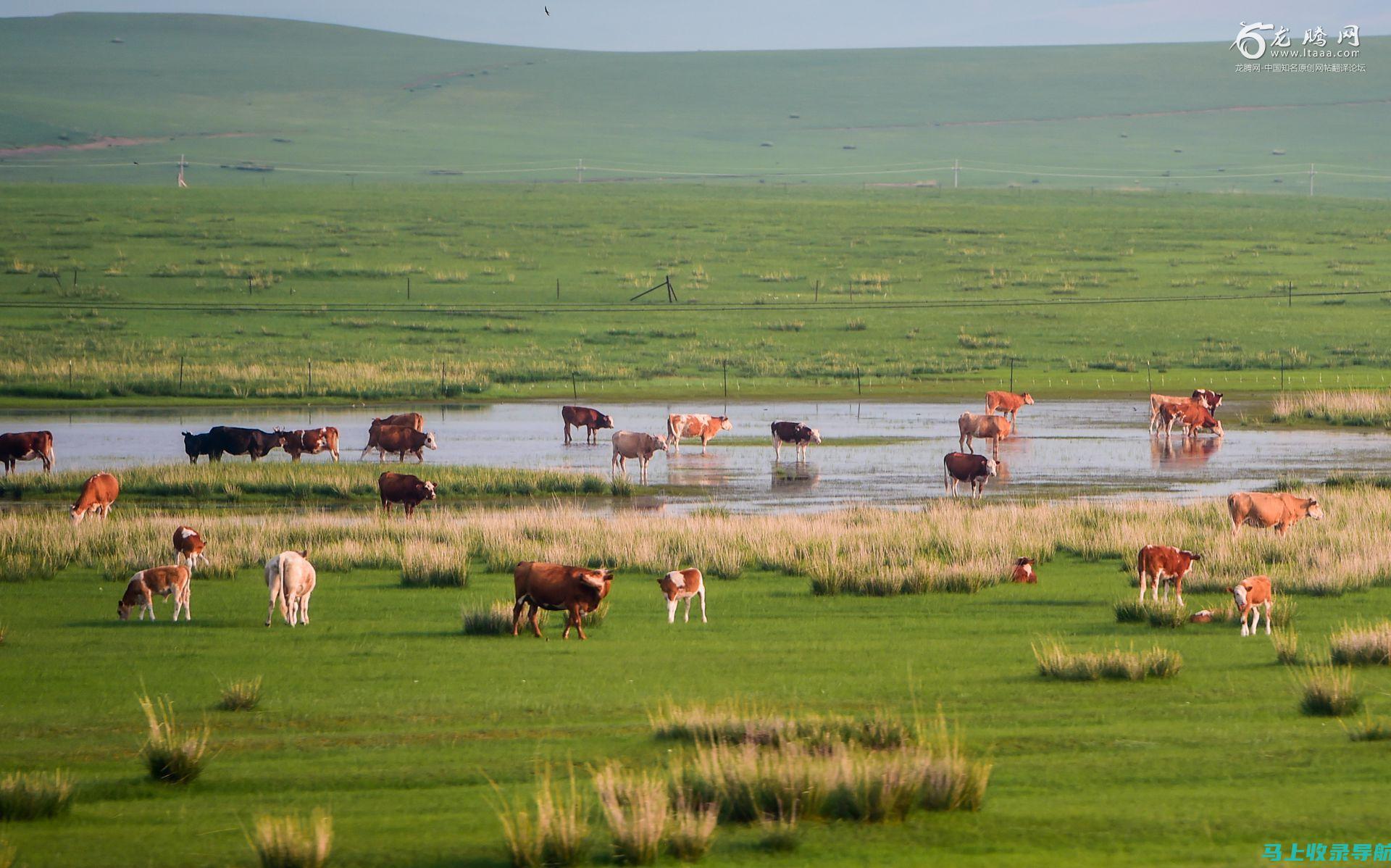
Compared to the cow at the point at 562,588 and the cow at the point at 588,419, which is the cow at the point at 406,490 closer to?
the cow at the point at 562,588

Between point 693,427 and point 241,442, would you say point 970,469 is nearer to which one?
point 693,427

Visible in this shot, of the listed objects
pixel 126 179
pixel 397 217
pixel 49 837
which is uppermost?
pixel 126 179

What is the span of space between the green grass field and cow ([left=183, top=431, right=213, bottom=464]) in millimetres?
15351

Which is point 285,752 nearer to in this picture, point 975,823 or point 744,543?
point 975,823

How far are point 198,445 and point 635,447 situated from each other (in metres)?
9.38

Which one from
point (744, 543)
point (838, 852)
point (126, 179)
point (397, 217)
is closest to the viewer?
point (838, 852)

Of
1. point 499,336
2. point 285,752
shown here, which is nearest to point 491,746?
point 285,752

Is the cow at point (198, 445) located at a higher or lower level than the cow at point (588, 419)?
lower

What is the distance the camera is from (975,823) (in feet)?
28.8

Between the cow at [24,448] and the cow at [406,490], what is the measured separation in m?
8.87

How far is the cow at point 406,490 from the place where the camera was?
1038 inches

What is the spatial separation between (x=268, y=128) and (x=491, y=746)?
193718 mm

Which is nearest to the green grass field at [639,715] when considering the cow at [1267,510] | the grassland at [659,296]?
the cow at [1267,510]

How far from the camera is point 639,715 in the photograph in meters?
11.9
